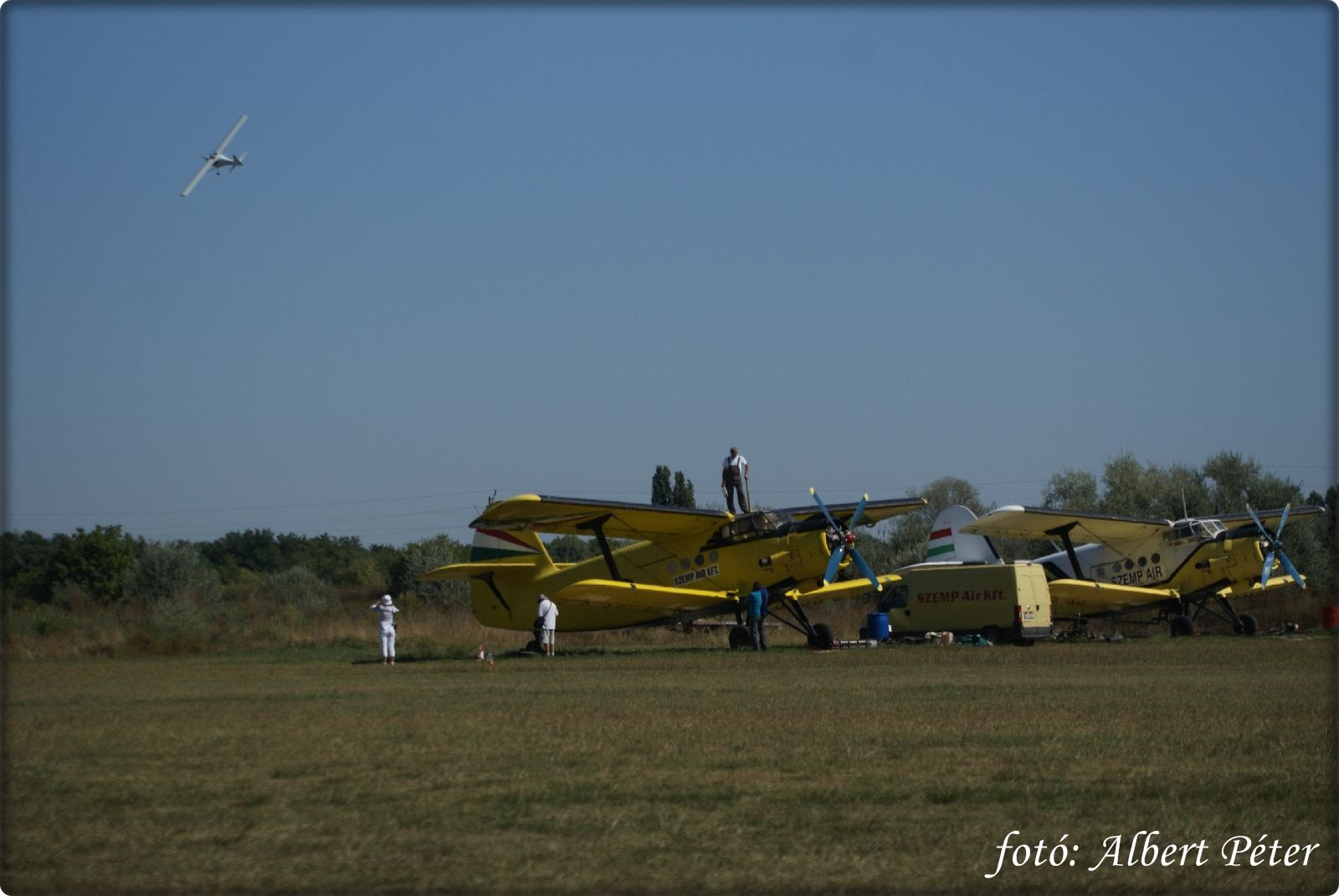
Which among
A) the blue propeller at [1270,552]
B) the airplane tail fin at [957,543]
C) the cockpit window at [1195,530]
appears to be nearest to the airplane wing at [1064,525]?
the cockpit window at [1195,530]

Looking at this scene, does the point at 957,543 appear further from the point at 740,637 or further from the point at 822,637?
the point at 740,637

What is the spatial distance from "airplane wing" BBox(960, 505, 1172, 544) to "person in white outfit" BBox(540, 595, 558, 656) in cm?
1261

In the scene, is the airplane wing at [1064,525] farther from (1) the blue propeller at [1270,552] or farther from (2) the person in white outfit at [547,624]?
(2) the person in white outfit at [547,624]

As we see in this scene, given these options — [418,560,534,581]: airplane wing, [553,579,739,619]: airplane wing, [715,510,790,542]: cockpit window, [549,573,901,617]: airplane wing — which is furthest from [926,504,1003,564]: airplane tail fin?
[418,560,534,581]: airplane wing

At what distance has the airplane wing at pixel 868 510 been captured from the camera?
31141mm

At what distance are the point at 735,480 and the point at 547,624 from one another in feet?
16.7

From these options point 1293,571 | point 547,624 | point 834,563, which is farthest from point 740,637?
point 1293,571

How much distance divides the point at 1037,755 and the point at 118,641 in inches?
982

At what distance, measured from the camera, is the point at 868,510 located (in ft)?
107

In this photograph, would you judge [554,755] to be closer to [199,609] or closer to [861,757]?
[861,757]

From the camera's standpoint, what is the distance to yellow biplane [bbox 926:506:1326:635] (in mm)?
37175

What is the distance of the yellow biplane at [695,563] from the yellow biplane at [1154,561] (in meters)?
6.38

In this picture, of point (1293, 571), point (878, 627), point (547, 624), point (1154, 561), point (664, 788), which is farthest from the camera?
point (1154, 561)

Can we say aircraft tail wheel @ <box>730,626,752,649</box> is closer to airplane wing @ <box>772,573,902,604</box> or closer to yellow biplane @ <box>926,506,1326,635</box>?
airplane wing @ <box>772,573,902,604</box>
